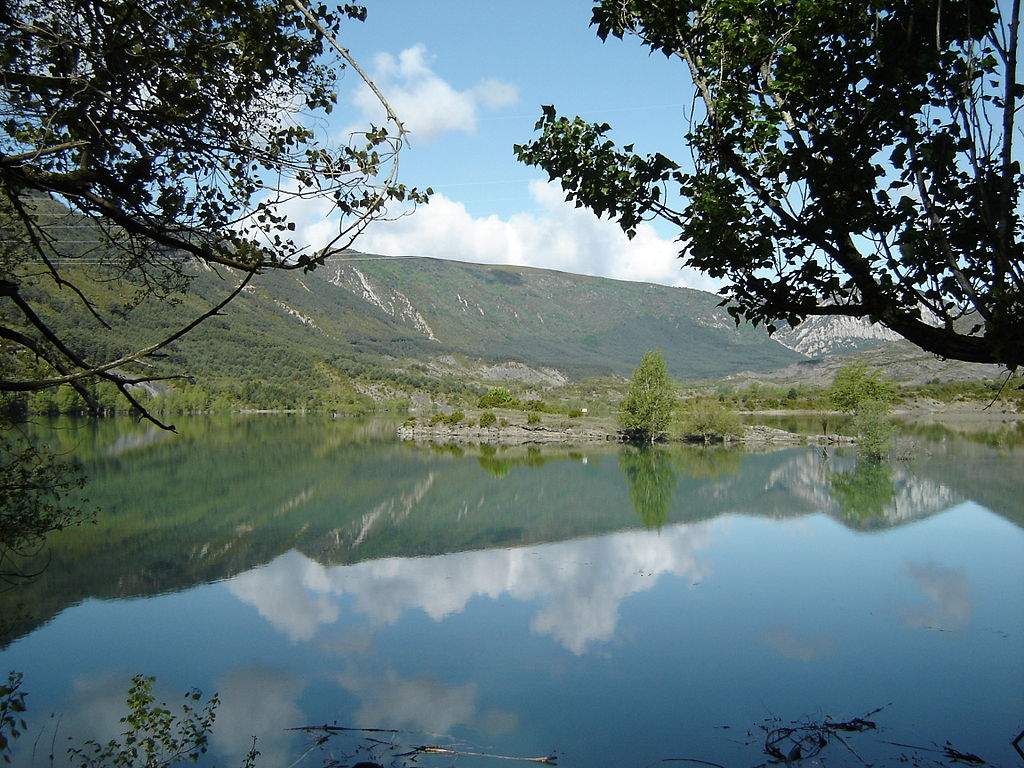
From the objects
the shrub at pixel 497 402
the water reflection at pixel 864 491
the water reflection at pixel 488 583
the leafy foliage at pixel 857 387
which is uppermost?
the leafy foliage at pixel 857 387

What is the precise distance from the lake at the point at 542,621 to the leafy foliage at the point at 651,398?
26382 millimetres

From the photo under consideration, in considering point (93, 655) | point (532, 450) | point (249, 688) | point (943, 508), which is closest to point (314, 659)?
point (249, 688)

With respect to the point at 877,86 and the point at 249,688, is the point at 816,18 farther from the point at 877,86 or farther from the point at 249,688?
the point at 249,688

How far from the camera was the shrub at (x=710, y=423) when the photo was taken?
197ft

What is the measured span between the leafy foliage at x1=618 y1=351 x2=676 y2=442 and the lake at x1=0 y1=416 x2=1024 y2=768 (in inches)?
1039

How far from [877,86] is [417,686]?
32.4ft

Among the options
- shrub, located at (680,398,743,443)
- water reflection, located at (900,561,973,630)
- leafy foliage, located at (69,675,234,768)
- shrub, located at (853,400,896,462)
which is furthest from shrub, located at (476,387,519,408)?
leafy foliage, located at (69,675,234,768)

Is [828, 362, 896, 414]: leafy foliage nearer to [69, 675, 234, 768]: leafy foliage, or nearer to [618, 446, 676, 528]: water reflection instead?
[618, 446, 676, 528]: water reflection

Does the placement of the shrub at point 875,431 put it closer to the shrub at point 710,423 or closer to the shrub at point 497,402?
the shrub at point 710,423

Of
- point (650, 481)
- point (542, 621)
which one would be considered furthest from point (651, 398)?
point (542, 621)

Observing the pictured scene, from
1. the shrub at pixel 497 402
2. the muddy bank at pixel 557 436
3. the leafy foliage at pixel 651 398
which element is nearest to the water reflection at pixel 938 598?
the muddy bank at pixel 557 436

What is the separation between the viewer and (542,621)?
48.8 ft

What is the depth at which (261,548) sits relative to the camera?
22.1 meters

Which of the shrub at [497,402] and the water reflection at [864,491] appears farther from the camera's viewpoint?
the shrub at [497,402]
